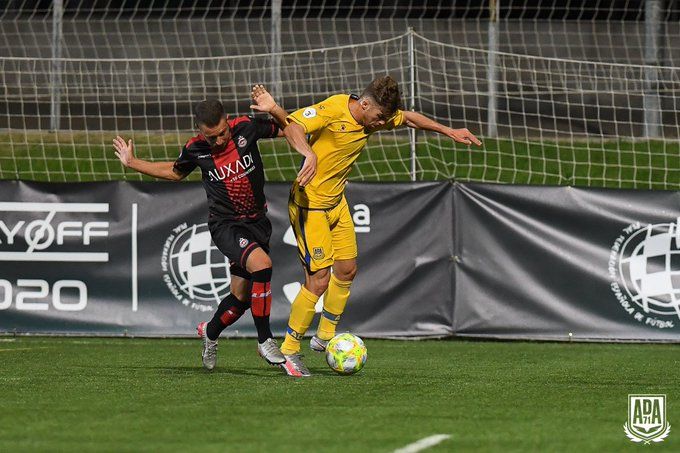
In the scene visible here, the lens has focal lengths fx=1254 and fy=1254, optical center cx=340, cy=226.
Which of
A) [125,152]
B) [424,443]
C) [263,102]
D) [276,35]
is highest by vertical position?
[276,35]

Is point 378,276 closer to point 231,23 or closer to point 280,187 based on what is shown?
point 280,187

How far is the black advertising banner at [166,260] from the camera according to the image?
479 inches

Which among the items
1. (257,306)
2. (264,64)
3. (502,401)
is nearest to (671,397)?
(502,401)

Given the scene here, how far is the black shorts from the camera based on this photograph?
28.5ft

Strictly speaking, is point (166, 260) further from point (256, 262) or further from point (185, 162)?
point (256, 262)

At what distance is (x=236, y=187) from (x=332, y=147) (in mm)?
750

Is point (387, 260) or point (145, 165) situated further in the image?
point (387, 260)

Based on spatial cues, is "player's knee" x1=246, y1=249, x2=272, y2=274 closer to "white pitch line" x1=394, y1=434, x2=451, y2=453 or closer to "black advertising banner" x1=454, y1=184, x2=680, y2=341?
"white pitch line" x1=394, y1=434, x2=451, y2=453

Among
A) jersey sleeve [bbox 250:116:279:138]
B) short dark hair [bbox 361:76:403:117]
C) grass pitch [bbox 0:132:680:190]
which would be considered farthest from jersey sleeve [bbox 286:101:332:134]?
grass pitch [bbox 0:132:680:190]

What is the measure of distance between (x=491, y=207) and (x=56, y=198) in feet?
13.9

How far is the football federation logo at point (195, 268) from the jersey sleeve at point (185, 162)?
3.20m

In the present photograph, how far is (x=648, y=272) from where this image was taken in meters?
11.8

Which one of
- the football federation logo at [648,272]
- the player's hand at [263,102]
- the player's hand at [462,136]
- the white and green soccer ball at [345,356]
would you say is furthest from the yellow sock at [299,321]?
the football federation logo at [648,272]

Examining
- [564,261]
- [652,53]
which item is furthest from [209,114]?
[652,53]
